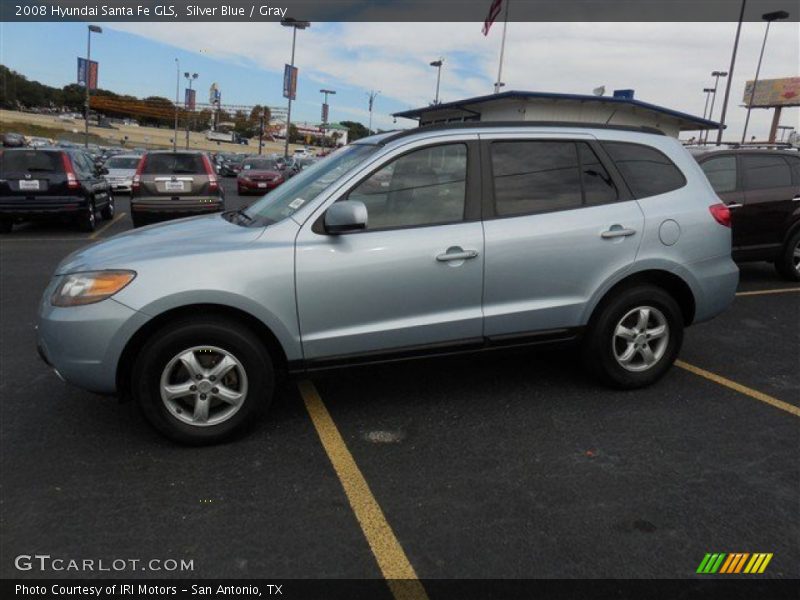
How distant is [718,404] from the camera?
4082 mm

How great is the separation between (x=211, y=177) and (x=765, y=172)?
30.2 ft

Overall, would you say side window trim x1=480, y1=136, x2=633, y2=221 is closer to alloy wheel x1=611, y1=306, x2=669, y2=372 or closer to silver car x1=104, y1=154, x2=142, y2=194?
alloy wheel x1=611, y1=306, x2=669, y2=372

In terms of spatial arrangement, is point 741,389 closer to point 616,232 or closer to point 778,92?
point 616,232

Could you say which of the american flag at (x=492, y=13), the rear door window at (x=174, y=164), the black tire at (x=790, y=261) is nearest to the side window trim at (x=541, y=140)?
the black tire at (x=790, y=261)

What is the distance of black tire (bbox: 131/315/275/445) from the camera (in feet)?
10.5

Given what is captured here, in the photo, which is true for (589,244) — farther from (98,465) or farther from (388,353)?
(98,465)

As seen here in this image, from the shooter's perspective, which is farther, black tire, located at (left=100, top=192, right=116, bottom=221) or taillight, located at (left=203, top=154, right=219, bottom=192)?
black tire, located at (left=100, top=192, right=116, bottom=221)

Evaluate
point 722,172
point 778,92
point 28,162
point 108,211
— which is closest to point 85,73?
point 108,211

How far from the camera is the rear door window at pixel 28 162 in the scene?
1123 centimetres

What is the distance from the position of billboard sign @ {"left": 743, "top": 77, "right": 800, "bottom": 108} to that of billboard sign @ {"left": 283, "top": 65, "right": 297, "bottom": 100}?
150 feet

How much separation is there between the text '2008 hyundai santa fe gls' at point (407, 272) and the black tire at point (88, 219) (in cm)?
930

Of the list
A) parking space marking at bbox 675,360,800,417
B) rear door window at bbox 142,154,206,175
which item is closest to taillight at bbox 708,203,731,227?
parking space marking at bbox 675,360,800,417

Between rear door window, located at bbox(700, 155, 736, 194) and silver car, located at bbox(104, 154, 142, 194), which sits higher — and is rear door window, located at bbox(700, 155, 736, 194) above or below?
above

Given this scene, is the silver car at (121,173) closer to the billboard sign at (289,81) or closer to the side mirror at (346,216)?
the side mirror at (346,216)
